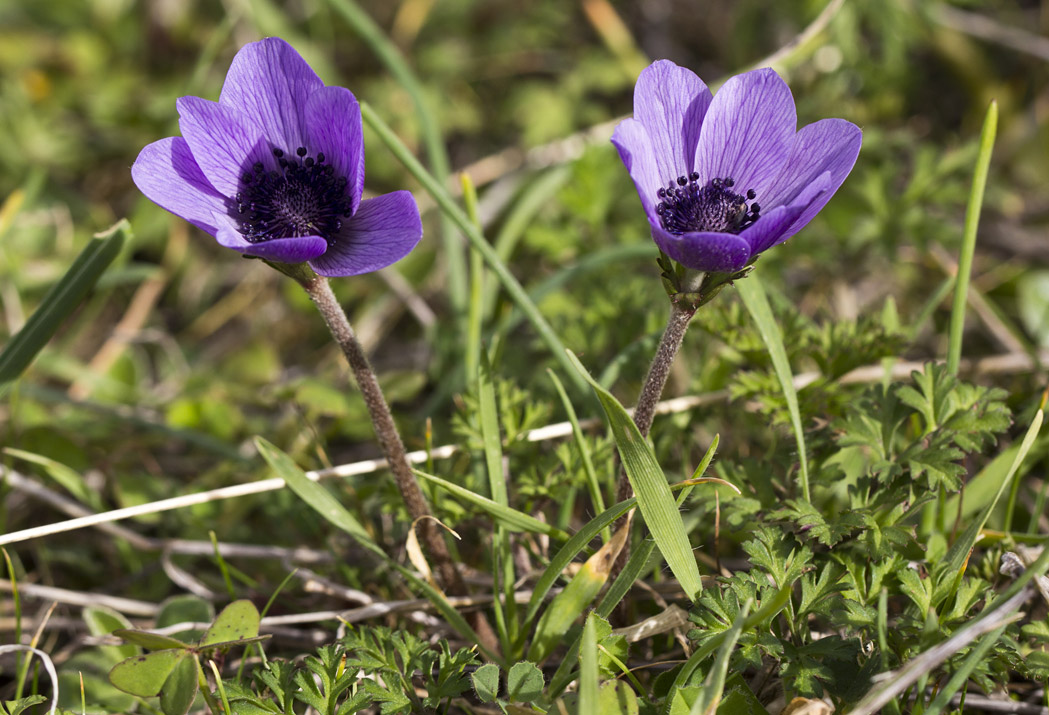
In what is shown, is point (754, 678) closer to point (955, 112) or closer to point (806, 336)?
point (806, 336)

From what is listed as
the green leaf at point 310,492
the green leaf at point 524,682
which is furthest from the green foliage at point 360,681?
the green leaf at point 310,492

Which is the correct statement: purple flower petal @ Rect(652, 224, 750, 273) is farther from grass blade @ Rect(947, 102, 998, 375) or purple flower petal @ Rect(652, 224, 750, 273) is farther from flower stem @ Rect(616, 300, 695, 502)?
grass blade @ Rect(947, 102, 998, 375)

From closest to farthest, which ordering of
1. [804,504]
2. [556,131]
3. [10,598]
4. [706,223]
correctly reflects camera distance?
[706,223] < [804,504] < [10,598] < [556,131]

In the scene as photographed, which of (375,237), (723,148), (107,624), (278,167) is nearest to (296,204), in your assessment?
(278,167)

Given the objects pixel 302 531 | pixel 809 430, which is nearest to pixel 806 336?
pixel 809 430

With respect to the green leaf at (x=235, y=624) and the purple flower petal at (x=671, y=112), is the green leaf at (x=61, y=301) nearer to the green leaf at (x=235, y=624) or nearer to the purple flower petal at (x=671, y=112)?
the green leaf at (x=235, y=624)

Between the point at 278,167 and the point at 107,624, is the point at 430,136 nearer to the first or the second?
the point at 278,167
